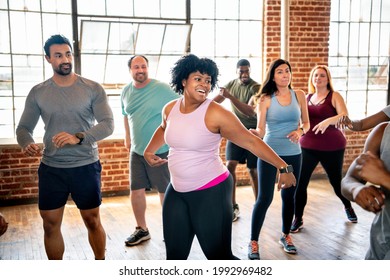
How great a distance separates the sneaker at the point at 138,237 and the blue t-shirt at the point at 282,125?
127 centimetres

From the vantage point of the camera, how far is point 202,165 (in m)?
2.04

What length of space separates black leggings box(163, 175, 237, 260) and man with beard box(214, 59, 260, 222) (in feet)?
6.64

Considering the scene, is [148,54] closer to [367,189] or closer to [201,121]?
[201,121]

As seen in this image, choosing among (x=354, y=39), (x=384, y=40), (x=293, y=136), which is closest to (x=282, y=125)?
(x=293, y=136)

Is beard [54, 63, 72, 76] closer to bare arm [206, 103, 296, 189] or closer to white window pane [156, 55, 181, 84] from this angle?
bare arm [206, 103, 296, 189]

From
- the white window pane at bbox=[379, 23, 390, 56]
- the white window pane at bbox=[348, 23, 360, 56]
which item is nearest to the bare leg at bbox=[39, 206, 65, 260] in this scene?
the white window pane at bbox=[348, 23, 360, 56]

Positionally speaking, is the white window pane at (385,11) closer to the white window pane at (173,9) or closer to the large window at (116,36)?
the large window at (116,36)

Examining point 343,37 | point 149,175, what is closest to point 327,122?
point 149,175

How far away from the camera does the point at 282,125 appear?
10.4 feet

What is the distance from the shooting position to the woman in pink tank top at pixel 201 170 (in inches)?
79.1

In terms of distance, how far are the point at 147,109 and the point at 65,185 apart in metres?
1.07

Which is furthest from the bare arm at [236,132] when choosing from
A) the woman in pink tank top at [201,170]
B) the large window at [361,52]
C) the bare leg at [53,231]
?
the large window at [361,52]

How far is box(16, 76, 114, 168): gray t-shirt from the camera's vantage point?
2.55 metres

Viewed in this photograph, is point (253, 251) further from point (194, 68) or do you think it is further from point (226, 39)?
point (226, 39)
